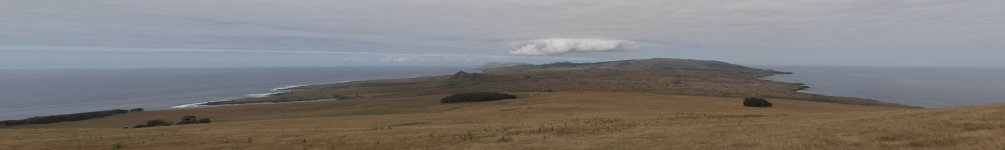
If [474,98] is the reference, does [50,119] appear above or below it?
below

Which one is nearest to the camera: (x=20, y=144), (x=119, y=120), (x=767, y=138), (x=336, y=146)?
(x=767, y=138)

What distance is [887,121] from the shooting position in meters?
25.0

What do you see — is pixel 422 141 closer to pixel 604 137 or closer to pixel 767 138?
pixel 604 137

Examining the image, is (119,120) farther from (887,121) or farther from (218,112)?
(887,121)

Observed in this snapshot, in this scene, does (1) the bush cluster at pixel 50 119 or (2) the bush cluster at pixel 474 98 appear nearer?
(2) the bush cluster at pixel 474 98

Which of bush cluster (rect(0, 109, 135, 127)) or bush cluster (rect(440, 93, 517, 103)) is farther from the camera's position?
bush cluster (rect(0, 109, 135, 127))

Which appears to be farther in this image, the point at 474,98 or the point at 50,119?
the point at 50,119

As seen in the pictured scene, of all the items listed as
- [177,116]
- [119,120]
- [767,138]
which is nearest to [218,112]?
[177,116]

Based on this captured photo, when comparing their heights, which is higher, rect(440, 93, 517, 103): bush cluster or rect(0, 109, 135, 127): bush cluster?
rect(440, 93, 517, 103): bush cluster

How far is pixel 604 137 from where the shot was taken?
80.6 ft

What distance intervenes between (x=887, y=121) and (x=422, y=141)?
17456 mm

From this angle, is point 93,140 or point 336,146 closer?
point 336,146

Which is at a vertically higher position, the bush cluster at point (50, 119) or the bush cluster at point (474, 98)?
the bush cluster at point (474, 98)

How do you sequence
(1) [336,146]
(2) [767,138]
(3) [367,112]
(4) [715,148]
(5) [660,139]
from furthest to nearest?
1. (3) [367,112]
2. (1) [336,146]
3. (5) [660,139]
4. (2) [767,138]
5. (4) [715,148]
